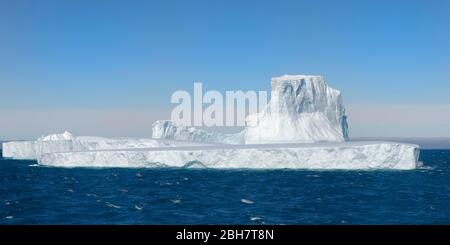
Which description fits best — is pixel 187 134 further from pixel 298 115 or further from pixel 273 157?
pixel 273 157

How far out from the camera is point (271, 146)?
50.4 m

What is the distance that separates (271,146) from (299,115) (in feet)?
54.1

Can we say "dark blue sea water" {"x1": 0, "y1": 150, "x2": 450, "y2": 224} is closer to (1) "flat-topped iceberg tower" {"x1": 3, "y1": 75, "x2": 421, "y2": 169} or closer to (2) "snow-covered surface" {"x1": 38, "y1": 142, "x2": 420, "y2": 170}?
(2) "snow-covered surface" {"x1": 38, "y1": 142, "x2": 420, "y2": 170}

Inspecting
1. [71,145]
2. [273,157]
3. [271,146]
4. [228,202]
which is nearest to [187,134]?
[71,145]

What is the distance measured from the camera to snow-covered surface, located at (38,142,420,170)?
46281 millimetres

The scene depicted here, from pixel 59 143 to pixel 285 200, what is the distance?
53455mm

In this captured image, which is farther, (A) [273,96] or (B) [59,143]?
(B) [59,143]

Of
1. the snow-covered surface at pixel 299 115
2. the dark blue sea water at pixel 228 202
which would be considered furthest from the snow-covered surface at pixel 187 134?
the dark blue sea water at pixel 228 202

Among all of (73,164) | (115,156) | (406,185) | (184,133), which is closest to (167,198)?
(406,185)

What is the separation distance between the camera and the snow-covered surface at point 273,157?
46.3 m

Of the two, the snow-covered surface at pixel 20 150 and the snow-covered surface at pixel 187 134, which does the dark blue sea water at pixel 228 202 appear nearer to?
the snow-covered surface at pixel 187 134

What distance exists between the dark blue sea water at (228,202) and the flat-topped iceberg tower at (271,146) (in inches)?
404

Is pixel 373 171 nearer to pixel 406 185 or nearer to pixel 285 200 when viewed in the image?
pixel 406 185
